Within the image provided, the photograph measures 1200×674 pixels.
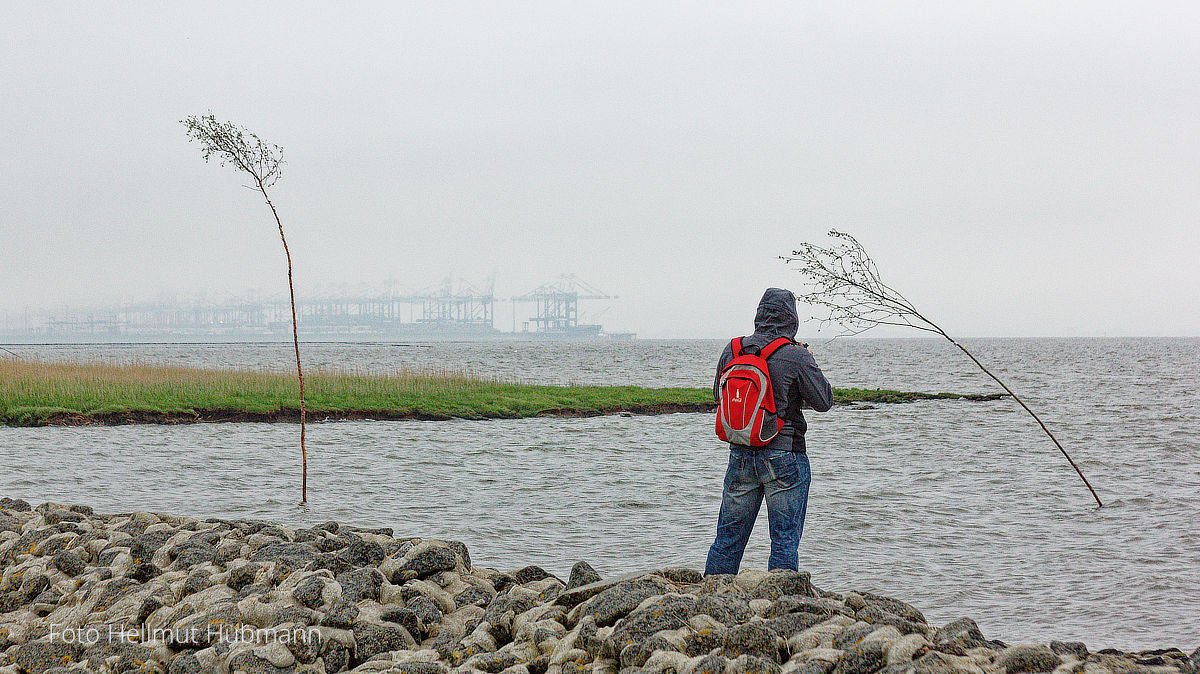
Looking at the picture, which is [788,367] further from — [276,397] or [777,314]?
[276,397]

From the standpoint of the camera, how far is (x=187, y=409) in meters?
23.2

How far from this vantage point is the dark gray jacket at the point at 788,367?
219 inches

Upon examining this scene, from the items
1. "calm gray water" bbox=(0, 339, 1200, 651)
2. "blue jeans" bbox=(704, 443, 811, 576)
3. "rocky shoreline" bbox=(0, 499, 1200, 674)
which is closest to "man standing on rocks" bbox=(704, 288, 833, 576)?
"blue jeans" bbox=(704, 443, 811, 576)

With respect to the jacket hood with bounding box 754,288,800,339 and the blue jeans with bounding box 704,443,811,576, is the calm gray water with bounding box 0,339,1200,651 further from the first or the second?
the jacket hood with bounding box 754,288,800,339

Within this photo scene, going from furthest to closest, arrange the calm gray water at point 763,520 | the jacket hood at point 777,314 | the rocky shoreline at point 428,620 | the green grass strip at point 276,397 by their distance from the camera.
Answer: the green grass strip at point 276,397
the calm gray water at point 763,520
the jacket hood at point 777,314
the rocky shoreline at point 428,620

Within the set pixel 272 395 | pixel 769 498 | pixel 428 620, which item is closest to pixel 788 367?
pixel 769 498

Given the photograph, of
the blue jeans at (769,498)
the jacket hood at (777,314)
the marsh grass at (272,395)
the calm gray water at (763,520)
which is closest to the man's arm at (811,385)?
the jacket hood at (777,314)

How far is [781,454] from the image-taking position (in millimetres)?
5625

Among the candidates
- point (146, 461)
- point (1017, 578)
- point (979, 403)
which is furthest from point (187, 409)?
point (979, 403)

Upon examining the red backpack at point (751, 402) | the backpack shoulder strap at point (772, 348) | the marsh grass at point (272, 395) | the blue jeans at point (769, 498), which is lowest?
the marsh grass at point (272, 395)

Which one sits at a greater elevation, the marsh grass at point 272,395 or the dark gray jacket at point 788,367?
the dark gray jacket at point 788,367

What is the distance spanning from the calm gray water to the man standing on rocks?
71.9 inches

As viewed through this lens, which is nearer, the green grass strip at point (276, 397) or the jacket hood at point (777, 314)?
the jacket hood at point (777, 314)

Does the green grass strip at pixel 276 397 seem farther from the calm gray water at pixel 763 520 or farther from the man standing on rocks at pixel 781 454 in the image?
the man standing on rocks at pixel 781 454
